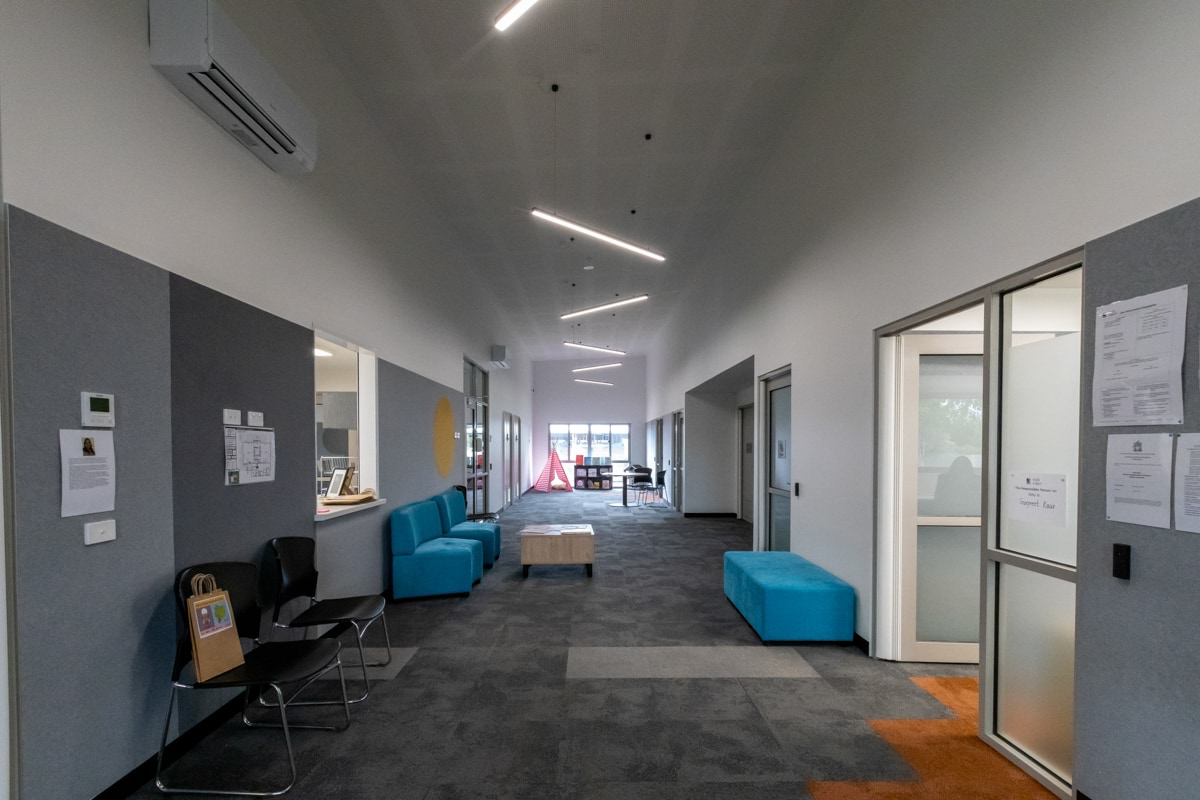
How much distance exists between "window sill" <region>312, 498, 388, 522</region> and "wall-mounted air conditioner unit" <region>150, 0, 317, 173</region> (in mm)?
2323

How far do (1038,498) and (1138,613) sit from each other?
0.62 metres

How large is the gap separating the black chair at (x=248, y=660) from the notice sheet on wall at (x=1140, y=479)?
328 centimetres

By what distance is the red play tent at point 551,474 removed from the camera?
16.5 m

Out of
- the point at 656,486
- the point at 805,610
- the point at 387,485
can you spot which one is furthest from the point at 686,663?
the point at 656,486

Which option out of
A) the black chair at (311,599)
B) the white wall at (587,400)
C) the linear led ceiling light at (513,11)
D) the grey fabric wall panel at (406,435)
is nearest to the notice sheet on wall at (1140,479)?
the linear led ceiling light at (513,11)

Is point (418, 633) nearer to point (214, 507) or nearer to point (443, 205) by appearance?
point (214, 507)

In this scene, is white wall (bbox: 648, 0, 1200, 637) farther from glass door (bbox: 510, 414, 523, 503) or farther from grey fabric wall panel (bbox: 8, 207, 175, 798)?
glass door (bbox: 510, 414, 523, 503)

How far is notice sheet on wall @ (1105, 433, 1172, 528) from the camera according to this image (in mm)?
1719

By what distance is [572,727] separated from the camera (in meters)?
2.70

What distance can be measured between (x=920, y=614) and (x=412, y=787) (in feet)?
10.6

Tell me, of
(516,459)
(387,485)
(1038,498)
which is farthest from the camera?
(516,459)

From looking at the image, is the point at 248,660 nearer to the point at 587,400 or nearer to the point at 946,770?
the point at 946,770

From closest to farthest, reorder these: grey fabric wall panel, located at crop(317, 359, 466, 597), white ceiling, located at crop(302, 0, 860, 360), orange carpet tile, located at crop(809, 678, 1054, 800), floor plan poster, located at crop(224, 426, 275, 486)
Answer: orange carpet tile, located at crop(809, 678, 1054, 800), floor plan poster, located at crop(224, 426, 275, 486), white ceiling, located at crop(302, 0, 860, 360), grey fabric wall panel, located at crop(317, 359, 466, 597)

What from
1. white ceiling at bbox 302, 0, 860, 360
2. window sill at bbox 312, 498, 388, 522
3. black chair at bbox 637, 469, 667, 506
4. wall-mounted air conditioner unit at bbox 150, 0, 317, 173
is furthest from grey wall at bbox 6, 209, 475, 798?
black chair at bbox 637, 469, 667, 506
